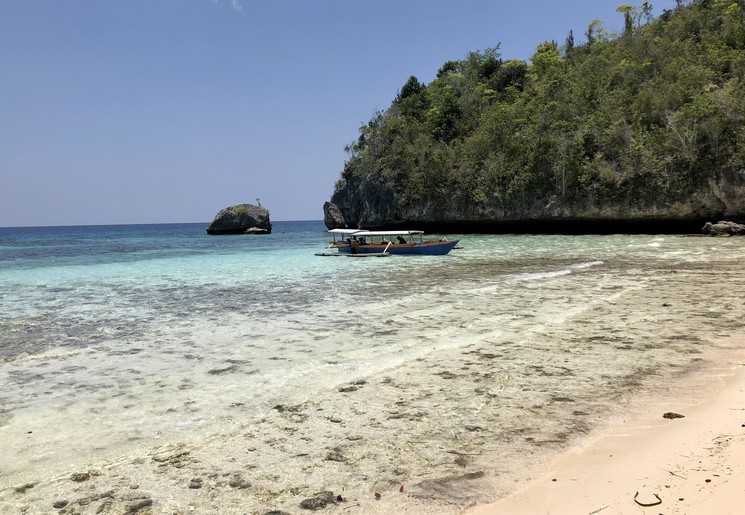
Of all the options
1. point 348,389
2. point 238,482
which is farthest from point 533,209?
point 238,482

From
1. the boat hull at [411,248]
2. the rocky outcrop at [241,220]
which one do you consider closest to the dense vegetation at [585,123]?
the rocky outcrop at [241,220]

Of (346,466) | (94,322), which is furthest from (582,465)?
(94,322)

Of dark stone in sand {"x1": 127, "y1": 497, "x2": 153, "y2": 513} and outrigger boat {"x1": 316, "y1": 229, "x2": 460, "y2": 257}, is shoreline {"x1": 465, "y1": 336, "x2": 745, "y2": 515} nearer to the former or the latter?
dark stone in sand {"x1": 127, "y1": 497, "x2": 153, "y2": 513}

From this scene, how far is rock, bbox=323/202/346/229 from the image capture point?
7206cm

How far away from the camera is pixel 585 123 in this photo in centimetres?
4941

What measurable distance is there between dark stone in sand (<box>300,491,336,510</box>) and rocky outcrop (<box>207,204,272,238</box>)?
68550 millimetres

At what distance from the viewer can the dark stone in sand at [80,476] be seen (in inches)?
152

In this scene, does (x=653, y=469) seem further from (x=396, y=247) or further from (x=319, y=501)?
(x=396, y=247)

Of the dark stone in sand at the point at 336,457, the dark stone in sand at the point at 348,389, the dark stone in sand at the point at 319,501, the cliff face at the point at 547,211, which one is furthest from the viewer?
the cliff face at the point at 547,211

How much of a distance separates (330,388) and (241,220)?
220ft

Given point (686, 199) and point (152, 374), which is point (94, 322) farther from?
point (686, 199)

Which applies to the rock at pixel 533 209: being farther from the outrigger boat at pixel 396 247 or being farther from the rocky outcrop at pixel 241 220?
the outrigger boat at pixel 396 247

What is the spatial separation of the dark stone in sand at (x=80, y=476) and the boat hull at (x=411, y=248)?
23.9 metres

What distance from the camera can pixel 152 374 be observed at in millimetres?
6824
